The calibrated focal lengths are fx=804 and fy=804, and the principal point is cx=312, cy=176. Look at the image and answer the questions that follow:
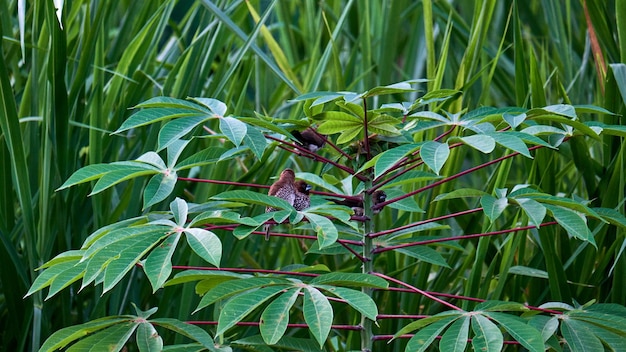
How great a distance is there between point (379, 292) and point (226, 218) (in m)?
0.72

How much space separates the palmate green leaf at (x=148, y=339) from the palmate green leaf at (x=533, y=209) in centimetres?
50

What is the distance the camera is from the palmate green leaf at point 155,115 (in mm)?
1047

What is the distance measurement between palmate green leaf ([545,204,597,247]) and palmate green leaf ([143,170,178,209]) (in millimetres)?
510

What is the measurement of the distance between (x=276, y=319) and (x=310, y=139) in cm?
33

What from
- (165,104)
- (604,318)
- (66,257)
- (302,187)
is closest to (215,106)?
(165,104)

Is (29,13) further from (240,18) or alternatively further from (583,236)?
(583,236)

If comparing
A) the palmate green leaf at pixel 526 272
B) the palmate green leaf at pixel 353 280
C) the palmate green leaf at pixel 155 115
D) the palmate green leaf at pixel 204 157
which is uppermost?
the palmate green leaf at pixel 155 115

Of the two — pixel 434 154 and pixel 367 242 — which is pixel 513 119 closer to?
pixel 434 154

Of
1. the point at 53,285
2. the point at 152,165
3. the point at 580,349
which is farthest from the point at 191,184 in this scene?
the point at 580,349

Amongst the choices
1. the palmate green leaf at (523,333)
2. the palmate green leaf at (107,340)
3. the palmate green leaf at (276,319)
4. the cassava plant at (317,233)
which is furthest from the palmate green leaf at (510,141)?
the palmate green leaf at (107,340)

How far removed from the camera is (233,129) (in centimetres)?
102

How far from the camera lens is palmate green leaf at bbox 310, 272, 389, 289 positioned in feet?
3.18

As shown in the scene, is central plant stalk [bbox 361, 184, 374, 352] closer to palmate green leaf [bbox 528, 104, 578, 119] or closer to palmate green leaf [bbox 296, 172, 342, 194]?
palmate green leaf [bbox 296, 172, 342, 194]

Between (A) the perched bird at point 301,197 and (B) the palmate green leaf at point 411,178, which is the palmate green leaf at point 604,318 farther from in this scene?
(A) the perched bird at point 301,197
